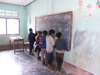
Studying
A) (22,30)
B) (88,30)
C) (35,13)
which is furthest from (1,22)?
(88,30)

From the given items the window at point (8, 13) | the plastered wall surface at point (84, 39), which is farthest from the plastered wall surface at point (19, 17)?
the plastered wall surface at point (84, 39)

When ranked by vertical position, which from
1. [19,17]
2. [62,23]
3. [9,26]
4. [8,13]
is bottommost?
[62,23]

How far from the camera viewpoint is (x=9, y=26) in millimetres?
6500

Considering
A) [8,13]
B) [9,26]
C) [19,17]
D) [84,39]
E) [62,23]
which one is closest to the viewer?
[84,39]

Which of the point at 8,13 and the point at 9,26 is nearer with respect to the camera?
the point at 8,13

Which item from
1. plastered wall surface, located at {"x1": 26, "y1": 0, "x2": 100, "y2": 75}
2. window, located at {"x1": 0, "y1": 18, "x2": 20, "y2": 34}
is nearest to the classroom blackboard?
plastered wall surface, located at {"x1": 26, "y1": 0, "x2": 100, "y2": 75}

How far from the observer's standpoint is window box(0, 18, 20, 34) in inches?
247

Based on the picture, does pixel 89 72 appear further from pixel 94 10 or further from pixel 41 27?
pixel 41 27

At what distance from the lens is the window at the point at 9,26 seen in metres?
6.28

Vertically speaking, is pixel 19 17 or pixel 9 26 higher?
pixel 19 17

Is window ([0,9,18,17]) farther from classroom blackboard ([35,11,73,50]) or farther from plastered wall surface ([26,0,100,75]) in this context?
plastered wall surface ([26,0,100,75])

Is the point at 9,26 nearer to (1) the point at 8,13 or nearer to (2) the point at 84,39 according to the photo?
(1) the point at 8,13

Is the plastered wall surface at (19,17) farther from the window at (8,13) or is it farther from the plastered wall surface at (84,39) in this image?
the plastered wall surface at (84,39)

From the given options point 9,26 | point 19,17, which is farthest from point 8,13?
point 9,26
